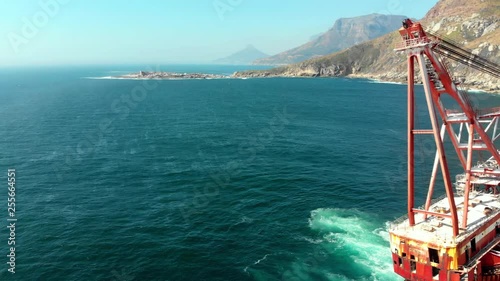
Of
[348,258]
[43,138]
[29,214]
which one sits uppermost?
[43,138]

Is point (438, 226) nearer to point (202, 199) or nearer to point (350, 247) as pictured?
point (350, 247)

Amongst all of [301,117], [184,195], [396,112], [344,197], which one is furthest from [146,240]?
[396,112]

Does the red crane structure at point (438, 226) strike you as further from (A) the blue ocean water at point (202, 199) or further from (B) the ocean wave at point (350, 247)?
(A) the blue ocean water at point (202, 199)

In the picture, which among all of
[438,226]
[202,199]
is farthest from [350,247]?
[202,199]

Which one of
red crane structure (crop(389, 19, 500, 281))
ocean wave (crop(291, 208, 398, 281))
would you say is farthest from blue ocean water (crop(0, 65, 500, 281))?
red crane structure (crop(389, 19, 500, 281))

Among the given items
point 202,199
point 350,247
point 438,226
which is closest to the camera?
point 438,226

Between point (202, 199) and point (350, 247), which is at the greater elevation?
point (202, 199)

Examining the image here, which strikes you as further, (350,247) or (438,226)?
(350,247)

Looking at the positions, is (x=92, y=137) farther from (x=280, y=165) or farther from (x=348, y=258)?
(x=348, y=258)
